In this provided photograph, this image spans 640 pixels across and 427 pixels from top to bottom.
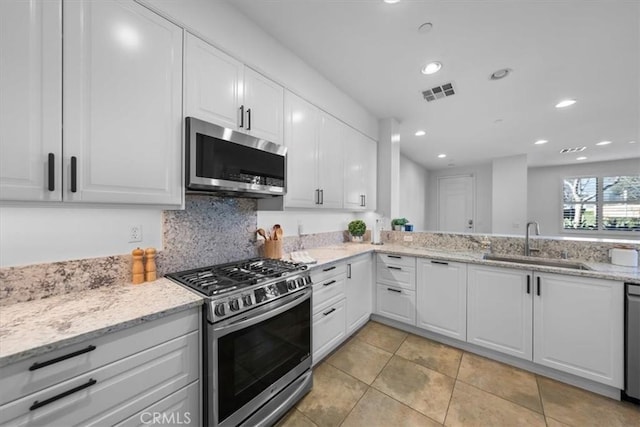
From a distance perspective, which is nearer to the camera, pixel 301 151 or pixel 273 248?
pixel 273 248

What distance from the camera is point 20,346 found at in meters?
0.76

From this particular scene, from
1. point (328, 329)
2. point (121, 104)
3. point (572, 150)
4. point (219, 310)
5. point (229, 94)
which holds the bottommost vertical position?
point (328, 329)

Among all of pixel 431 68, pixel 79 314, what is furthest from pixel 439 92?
pixel 79 314

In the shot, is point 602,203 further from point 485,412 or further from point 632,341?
point 485,412

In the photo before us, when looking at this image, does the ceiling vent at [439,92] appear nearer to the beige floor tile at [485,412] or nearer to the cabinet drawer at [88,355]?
the beige floor tile at [485,412]

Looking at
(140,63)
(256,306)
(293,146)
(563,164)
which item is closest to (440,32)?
(293,146)

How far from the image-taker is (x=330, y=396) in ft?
5.76

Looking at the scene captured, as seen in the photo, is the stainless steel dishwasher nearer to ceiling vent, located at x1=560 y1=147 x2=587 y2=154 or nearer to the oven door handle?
the oven door handle

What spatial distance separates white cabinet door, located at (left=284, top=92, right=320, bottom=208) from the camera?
2148 millimetres

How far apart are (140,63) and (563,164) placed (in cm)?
898

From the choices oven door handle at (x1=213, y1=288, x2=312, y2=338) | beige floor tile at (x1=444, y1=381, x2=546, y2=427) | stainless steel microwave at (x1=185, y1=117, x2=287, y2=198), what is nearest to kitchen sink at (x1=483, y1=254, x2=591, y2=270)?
beige floor tile at (x1=444, y1=381, x2=546, y2=427)

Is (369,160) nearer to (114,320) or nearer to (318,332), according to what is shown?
(318,332)

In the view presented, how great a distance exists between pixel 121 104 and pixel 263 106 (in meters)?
0.93

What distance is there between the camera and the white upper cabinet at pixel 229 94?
1487 mm
